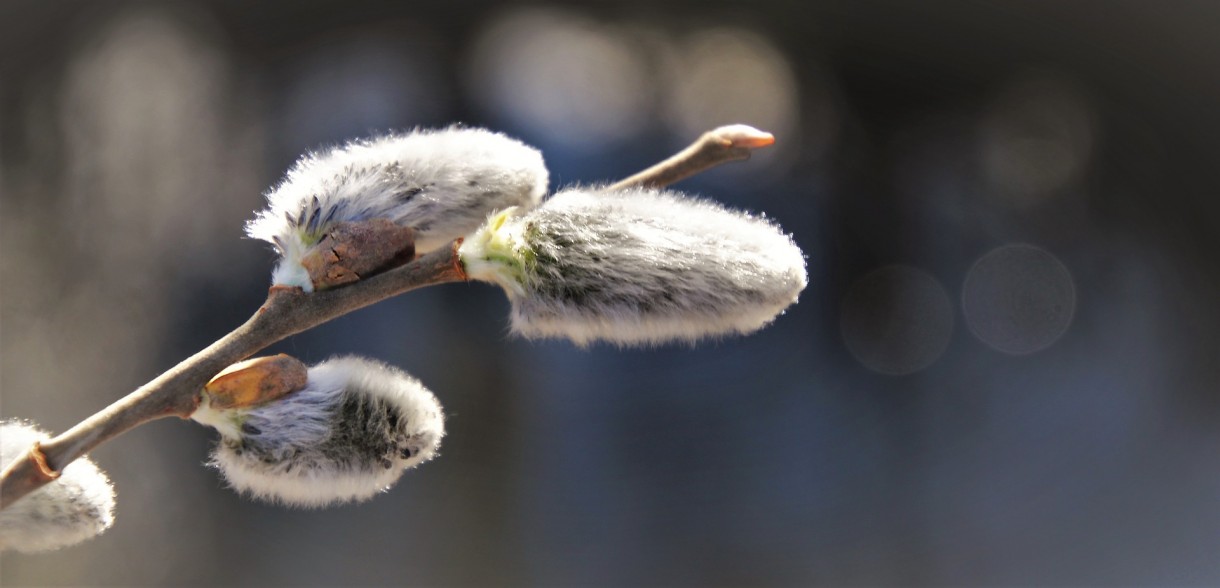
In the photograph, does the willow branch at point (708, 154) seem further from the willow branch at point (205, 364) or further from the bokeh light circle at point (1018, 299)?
the bokeh light circle at point (1018, 299)

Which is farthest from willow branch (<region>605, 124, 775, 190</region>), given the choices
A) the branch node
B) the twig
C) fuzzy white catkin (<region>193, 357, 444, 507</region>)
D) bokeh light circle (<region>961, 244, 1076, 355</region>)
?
bokeh light circle (<region>961, 244, 1076, 355</region>)

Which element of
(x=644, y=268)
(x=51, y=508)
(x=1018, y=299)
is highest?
(x=1018, y=299)

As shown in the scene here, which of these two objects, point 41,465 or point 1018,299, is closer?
point 41,465

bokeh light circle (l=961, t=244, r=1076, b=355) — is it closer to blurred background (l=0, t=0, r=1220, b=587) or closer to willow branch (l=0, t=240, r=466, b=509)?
blurred background (l=0, t=0, r=1220, b=587)

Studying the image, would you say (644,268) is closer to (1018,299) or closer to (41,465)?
(41,465)

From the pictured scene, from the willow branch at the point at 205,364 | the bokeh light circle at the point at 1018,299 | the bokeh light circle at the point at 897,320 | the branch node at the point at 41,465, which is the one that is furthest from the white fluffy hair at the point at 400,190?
the bokeh light circle at the point at 1018,299

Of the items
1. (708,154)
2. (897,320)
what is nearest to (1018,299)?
(897,320)
